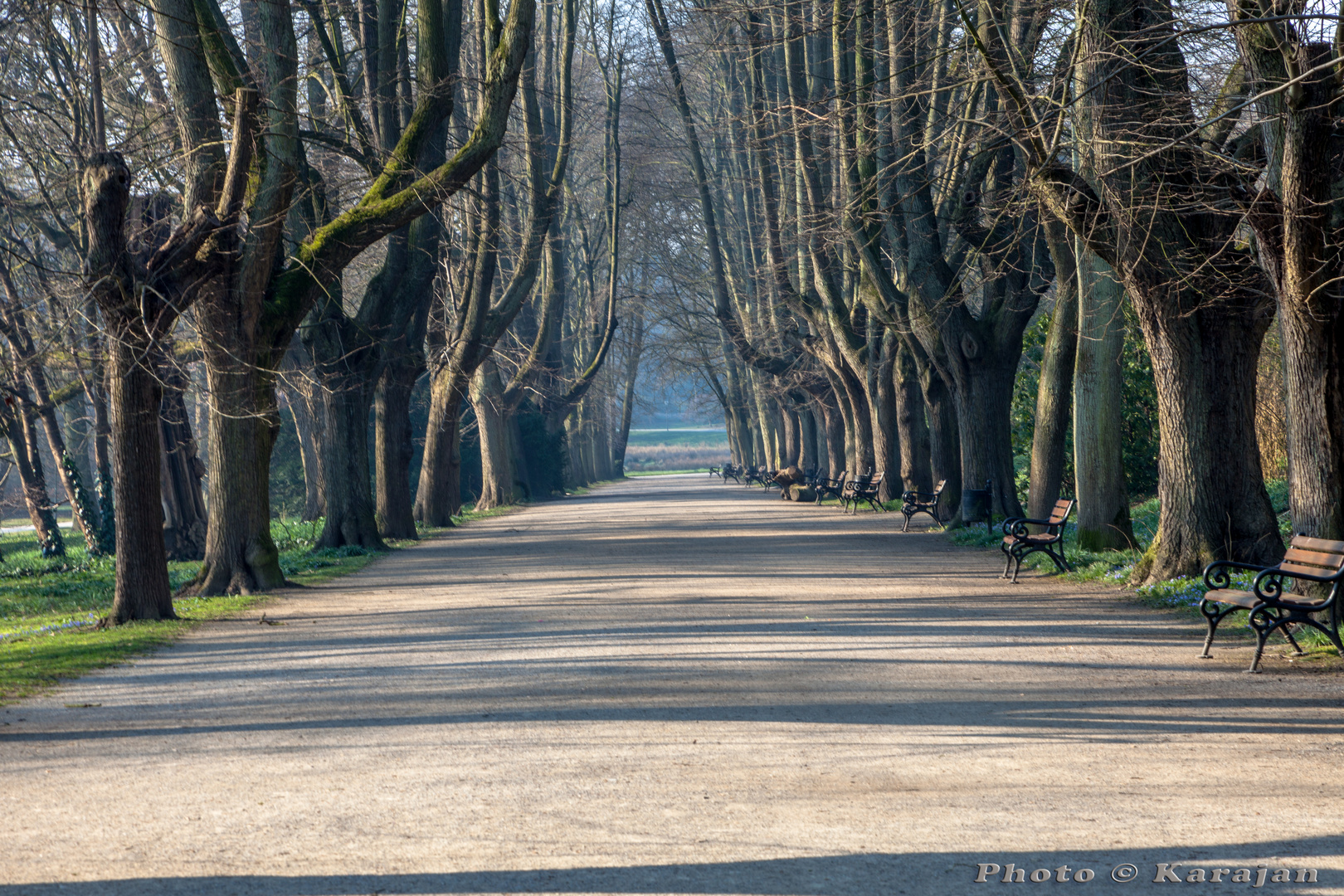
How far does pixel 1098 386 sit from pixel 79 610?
41.1ft

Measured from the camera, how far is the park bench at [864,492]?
1137 inches

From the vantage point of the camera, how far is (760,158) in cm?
2898

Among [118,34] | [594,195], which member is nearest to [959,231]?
[118,34]

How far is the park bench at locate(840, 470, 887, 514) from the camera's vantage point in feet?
94.7

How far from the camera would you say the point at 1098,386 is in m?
14.2

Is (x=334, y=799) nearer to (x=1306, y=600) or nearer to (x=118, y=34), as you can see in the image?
(x=1306, y=600)

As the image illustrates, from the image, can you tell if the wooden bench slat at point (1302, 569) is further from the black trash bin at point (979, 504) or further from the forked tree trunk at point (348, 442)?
the forked tree trunk at point (348, 442)

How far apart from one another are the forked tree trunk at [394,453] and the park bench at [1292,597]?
17.1m

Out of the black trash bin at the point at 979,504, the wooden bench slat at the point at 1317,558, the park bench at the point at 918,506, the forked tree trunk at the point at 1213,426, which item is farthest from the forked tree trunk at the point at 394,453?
the wooden bench slat at the point at 1317,558

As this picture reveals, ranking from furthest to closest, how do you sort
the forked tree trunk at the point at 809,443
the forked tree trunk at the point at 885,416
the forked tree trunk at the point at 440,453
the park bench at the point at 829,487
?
the forked tree trunk at the point at 809,443
the park bench at the point at 829,487
the forked tree trunk at the point at 885,416
the forked tree trunk at the point at 440,453

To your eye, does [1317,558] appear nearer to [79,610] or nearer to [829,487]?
[79,610]

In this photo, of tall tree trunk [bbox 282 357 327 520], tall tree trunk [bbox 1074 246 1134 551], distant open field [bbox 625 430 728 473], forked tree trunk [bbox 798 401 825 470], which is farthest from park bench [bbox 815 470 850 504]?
distant open field [bbox 625 430 728 473]

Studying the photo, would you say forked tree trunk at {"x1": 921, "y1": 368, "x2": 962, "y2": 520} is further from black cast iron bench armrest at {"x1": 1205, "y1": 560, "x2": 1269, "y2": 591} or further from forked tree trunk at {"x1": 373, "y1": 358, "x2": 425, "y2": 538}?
black cast iron bench armrest at {"x1": 1205, "y1": 560, "x2": 1269, "y2": 591}

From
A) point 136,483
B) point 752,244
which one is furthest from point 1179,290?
point 752,244
